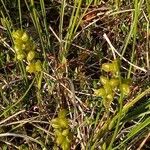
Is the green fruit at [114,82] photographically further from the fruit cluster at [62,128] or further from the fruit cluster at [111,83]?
the fruit cluster at [62,128]

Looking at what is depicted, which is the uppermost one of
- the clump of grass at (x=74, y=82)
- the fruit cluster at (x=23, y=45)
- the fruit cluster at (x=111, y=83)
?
the fruit cluster at (x=23, y=45)

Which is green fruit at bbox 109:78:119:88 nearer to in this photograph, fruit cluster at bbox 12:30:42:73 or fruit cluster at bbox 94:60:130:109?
fruit cluster at bbox 94:60:130:109

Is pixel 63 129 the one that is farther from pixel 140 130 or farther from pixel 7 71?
pixel 7 71

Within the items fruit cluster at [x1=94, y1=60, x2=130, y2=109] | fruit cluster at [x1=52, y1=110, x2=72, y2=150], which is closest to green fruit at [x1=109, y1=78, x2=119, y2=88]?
fruit cluster at [x1=94, y1=60, x2=130, y2=109]

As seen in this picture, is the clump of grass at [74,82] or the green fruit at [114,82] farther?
the clump of grass at [74,82]

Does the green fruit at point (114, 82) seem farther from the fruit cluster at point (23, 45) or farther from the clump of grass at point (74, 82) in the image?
the fruit cluster at point (23, 45)

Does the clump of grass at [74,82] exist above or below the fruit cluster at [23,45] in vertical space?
below

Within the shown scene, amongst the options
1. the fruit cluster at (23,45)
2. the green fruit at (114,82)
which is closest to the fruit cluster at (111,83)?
the green fruit at (114,82)

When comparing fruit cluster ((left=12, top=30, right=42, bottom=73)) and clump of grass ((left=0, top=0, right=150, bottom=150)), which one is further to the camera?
clump of grass ((left=0, top=0, right=150, bottom=150))

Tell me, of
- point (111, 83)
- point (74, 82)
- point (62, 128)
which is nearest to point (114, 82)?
point (111, 83)

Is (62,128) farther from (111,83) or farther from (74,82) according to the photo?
(74,82)

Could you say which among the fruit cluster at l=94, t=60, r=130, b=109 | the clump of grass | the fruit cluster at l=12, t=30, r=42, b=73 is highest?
the fruit cluster at l=12, t=30, r=42, b=73

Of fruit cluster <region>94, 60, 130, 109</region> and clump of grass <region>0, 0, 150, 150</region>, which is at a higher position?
fruit cluster <region>94, 60, 130, 109</region>
